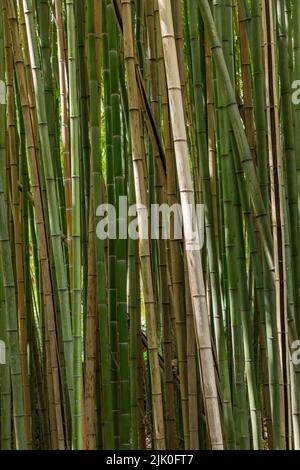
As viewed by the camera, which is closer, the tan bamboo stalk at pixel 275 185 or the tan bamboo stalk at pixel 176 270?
the tan bamboo stalk at pixel 275 185

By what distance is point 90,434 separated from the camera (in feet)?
4.54

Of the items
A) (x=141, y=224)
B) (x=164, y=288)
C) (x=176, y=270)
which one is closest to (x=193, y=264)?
(x=141, y=224)

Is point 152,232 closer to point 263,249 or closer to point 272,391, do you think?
point 263,249

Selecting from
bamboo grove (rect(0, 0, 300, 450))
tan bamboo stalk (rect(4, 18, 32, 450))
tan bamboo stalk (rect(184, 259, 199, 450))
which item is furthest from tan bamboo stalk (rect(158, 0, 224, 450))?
tan bamboo stalk (rect(4, 18, 32, 450))

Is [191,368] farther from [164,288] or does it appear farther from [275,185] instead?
[275,185]

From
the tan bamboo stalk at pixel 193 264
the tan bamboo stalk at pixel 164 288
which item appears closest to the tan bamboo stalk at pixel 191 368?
the tan bamboo stalk at pixel 164 288

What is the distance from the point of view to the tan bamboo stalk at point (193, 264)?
3.55ft

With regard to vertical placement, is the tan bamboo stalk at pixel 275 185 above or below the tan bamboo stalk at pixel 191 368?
above

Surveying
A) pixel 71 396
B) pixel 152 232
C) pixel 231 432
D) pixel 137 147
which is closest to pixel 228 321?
pixel 152 232

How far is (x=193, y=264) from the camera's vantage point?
43.0 inches

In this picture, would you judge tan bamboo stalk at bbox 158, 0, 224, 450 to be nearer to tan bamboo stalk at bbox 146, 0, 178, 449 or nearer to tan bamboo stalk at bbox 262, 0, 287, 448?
tan bamboo stalk at bbox 262, 0, 287, 448

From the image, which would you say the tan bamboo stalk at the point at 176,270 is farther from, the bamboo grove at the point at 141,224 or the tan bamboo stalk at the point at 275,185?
the tan bamboo stalk at the point at 275,185

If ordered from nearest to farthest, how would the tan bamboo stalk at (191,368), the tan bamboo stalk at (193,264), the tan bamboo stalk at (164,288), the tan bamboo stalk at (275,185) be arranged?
the tan bamboo stalk at (193,264), the tan bamboo stalk at (275,185), the tan bamboo stalk at (191,368), the tan bamboo stalk at (164,288)
